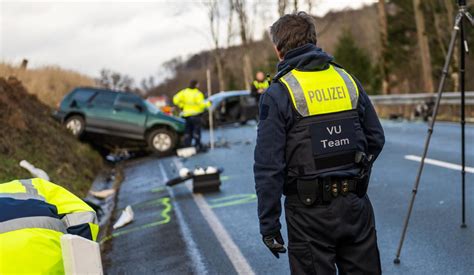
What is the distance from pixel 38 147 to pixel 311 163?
10261mm

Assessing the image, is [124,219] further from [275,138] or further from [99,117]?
[99,117]

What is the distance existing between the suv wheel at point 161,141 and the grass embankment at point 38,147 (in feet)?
5.47

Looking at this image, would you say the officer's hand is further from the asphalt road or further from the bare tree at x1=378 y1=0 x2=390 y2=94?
the bare tree at x1=378 y1=0 x2=390 y2=94

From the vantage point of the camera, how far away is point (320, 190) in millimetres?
3330

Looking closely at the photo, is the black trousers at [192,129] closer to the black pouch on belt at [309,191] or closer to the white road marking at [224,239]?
the white road marking at [224,239]

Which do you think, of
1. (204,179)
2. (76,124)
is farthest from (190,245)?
(76,124)

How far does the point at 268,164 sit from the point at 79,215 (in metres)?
0.97

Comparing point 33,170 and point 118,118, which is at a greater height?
point 33,170

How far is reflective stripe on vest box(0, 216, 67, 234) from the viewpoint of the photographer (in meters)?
2.81

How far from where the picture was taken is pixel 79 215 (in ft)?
10.4

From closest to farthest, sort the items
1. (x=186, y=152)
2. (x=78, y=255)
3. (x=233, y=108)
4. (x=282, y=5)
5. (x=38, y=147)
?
(x=78, y=255), (x=38, y=147), (x=186, y=152), (x=233, y=108), (x=282, y=5)

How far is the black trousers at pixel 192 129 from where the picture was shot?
57.6ft

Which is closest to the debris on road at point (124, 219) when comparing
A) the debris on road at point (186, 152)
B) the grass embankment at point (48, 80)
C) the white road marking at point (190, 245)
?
the white road marking at point (190, 245)

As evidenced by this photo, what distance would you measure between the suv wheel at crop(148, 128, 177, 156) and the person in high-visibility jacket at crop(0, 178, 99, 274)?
14.9 m
